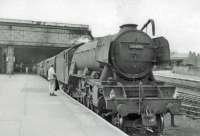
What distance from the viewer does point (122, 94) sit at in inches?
366

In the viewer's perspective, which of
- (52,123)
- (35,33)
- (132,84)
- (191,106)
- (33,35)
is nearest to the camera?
(52,123)

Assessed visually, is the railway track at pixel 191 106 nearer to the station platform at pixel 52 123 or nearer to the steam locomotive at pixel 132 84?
the steam locomotive at pixel 132 84

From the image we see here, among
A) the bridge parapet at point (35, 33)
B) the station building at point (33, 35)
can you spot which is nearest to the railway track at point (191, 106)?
the station building at point (33, 35)

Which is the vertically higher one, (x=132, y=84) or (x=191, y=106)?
(x=132, y=84)

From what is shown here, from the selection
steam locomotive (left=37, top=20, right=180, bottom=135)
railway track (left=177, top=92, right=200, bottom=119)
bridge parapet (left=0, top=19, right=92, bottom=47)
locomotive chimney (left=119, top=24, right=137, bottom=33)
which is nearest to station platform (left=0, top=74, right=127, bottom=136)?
steam locomotive (left=37, top=20, right=180, bottom=135)

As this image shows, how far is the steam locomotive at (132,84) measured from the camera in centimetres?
905

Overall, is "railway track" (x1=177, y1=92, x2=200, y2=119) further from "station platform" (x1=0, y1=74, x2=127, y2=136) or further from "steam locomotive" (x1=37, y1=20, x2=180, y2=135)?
"station platform" (x1=0, y1=74, x2=127, y2=136)

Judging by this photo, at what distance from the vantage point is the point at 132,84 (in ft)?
33.2

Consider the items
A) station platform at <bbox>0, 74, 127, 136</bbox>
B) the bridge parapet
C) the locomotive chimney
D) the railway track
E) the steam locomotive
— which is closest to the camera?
station platform at <bbox>0, 74, 127, 136</bbox>

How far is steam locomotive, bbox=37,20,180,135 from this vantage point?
29.7 ft

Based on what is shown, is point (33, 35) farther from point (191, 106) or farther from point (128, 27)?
point (128, 27)

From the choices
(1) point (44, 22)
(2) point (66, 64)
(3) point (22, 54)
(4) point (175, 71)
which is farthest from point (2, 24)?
(2) point (66, 64)

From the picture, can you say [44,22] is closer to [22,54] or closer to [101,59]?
[22,54]

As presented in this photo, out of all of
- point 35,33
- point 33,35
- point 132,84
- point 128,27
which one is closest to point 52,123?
point 132,84
